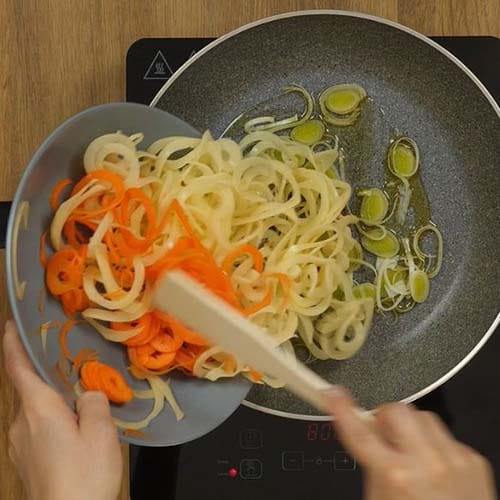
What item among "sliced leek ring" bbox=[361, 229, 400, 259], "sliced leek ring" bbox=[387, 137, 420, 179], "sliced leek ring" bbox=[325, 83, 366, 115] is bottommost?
"sliced leek ring" bbox=[361, 229, 400, 259]

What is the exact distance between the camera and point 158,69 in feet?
2.98

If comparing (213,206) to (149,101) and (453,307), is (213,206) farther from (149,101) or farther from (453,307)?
(453,307)

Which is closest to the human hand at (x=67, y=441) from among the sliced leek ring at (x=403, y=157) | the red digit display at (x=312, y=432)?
the red digit display at (x=312, y=432)

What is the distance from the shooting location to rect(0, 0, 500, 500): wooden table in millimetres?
920

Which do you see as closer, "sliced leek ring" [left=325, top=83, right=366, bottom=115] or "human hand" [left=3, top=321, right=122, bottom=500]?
"human hand" [left=3, top=321, right=122, bottom=500]

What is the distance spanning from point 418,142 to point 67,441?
1.58 ft

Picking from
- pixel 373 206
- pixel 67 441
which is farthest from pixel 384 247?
pixel 67 441

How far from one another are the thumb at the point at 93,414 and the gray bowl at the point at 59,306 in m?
0.02

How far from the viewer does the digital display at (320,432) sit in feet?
3.00

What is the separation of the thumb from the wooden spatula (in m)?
0.13

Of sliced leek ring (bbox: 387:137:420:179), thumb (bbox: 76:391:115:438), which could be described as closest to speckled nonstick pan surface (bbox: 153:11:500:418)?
sliced leek ring (bbox: 387:137:420:179)

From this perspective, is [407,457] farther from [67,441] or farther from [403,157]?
[403,157]

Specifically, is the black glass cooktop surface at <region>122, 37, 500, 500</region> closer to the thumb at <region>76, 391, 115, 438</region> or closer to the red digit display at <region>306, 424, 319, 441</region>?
the red digit display at <region>306, 424, 319, 441</region>

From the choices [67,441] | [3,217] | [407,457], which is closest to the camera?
[407,457]
